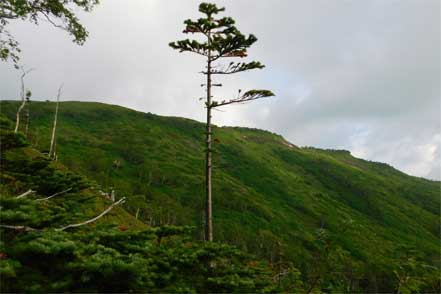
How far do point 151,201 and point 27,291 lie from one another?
156 metres

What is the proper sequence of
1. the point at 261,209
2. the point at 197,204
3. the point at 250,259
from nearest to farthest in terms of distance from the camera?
the point at 250,259, the point at 197,204, the point at 261,209

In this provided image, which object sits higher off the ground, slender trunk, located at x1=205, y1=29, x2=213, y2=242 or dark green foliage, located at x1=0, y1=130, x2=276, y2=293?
slender trunk, located at x1=205, y1=29, x2=213, y2=242

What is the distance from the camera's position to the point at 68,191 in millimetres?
13586

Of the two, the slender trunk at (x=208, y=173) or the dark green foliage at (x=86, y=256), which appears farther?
the slender trunk at (x=208, y=173)

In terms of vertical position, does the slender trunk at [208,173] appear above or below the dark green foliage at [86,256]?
above

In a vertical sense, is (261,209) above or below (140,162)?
below

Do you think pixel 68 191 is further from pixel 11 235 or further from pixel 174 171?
pixel 174 171

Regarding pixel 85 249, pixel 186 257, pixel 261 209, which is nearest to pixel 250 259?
pixel 186 257

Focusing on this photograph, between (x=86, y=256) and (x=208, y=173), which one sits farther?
(x=208, y=173)

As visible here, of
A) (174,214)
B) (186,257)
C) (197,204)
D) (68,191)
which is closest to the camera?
(186,257)

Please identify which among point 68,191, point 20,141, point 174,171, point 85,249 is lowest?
point 85,249

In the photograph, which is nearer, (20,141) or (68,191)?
(20,141)

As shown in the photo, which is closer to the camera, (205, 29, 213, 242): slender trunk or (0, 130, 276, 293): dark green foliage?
(0, 130, 276, 293): dark green foliage

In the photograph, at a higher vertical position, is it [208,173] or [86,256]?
[208,173]
